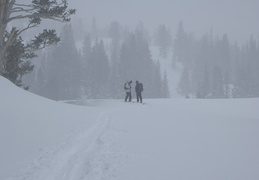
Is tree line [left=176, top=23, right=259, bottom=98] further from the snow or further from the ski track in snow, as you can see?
the ski track in snow

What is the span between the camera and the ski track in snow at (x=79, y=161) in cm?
473

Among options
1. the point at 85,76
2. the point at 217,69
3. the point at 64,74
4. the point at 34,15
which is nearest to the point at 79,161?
the point at 34,15

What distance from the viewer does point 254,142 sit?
6.91 m

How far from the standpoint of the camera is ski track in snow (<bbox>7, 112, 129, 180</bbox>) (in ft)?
15.5

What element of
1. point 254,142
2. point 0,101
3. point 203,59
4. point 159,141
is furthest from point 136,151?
point 203,59

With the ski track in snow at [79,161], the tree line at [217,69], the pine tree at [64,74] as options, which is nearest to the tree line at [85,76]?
the pine tree at [64,74]

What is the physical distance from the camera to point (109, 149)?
620cm

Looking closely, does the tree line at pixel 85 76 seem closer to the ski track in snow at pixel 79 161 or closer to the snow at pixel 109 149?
the snow at pixel 109 149

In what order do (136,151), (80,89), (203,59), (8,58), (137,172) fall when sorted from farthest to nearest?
1. (203,59)
2. (80,89)
3. (8,58)
4. (136,151)
5. (137,172)

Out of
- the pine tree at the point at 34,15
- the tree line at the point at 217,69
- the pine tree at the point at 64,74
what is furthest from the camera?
the tree line at the point at 217,69

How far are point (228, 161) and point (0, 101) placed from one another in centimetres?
680

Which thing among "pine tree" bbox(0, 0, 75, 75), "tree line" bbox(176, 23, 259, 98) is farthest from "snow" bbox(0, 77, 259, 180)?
"tree line" bbox(176, 23, 259, 98)

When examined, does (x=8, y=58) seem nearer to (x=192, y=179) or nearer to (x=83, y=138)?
(x=83, y=138)

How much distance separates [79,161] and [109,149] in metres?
0.97
